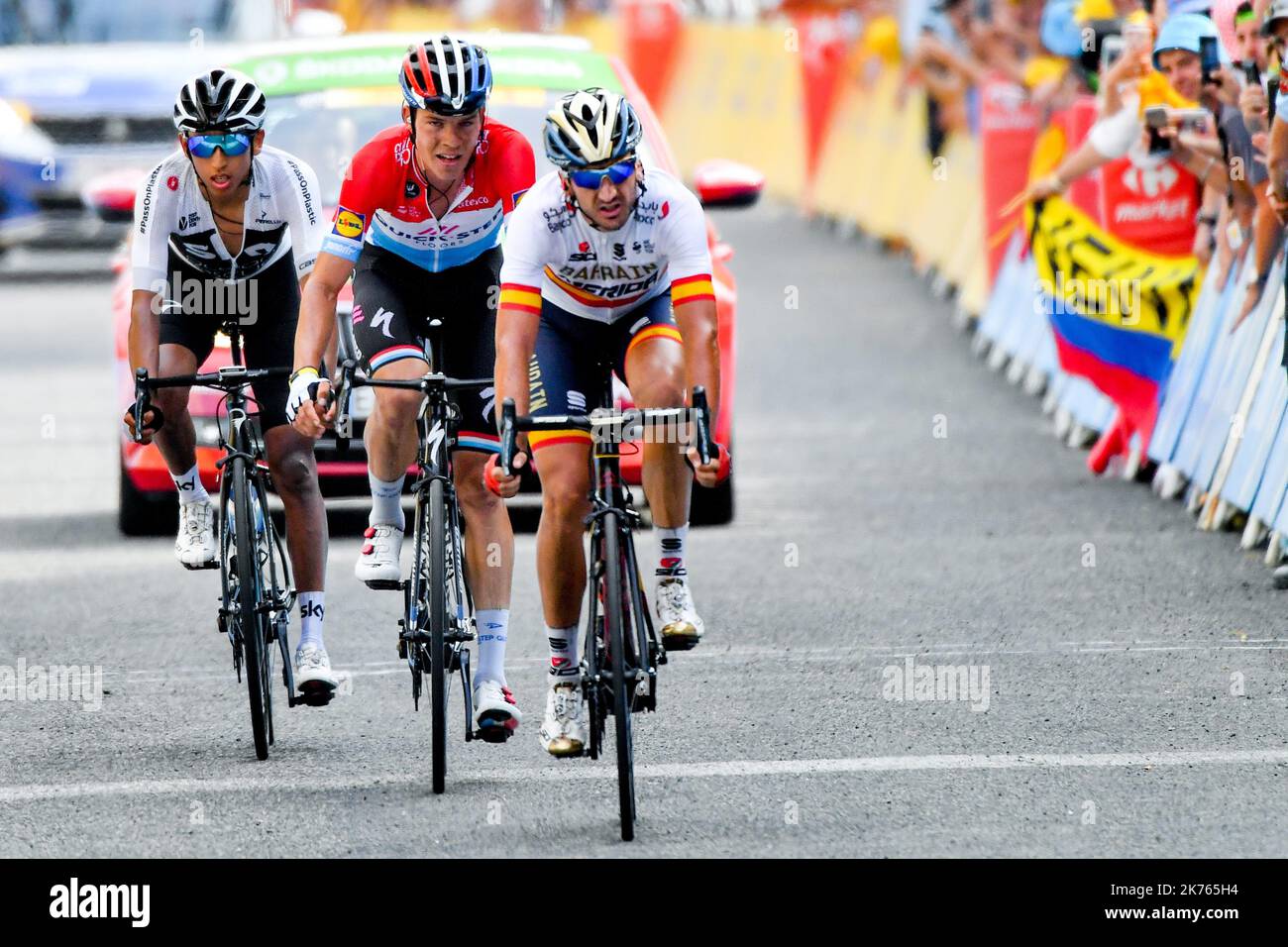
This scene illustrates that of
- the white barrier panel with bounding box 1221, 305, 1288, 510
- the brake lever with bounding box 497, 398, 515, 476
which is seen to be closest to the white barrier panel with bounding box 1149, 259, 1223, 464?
the white barrier panel with bounding box 1221, 305, 1288, 510

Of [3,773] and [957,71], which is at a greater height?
[3,773]

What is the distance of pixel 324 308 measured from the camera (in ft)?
25.6

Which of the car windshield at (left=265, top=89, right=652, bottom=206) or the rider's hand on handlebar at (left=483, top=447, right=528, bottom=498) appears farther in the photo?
the car windshield at (left=265, top=89, right=652, bottom=206)

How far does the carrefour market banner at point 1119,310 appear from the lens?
1306cm

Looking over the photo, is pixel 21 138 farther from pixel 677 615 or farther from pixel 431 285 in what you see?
pixel 677 615

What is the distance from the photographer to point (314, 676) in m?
8.09

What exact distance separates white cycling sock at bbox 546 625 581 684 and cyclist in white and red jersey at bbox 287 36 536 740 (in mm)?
403

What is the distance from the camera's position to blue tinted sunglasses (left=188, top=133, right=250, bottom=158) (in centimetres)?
795

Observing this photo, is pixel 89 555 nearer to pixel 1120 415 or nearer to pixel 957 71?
pixel 1120 415

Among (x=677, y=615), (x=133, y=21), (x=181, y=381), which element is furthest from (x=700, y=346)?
(x=133, y=21)

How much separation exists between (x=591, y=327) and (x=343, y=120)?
4.67 metres

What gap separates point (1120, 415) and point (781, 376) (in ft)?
14.4
